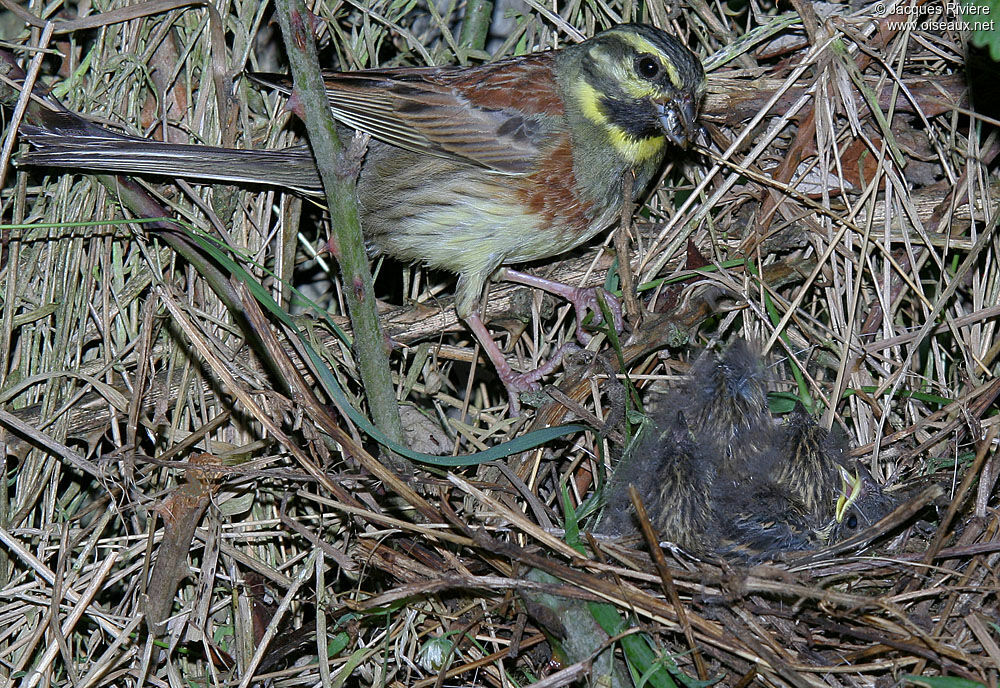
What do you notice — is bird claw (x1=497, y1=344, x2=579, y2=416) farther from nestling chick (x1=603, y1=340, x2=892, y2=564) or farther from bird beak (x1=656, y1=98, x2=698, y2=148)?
bird beak (x1=656, y1=98, x2=698, y2=148)

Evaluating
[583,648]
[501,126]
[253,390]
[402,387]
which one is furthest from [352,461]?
[501,126]

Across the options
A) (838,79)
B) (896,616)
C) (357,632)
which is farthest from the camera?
(838,79)

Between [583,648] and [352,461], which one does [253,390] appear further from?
[583,648]

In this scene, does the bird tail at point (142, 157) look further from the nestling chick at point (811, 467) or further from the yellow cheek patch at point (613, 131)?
the nestling chick at point (811, 467)

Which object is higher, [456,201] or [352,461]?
[456,201]

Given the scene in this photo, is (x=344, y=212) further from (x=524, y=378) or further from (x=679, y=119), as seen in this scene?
(x=679, y=119)

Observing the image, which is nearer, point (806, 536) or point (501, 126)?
point (806, 536)
